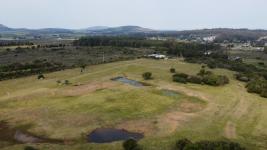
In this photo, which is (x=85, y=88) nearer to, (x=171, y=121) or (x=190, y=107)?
(x=190, y=107)

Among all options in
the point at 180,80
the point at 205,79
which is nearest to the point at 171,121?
the point at 180,80

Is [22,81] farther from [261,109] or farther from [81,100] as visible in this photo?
[261,109]

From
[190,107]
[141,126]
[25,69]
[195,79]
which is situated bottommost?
[141,126]

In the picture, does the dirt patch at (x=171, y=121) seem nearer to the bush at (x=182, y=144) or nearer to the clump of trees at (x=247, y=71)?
the bush at (x=182, y=144)

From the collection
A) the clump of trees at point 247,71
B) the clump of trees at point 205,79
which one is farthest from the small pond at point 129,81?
the clump of trees at point 247,71

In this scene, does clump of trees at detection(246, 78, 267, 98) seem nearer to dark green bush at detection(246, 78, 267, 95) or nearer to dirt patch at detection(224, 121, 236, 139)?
dark green bush at detection(246, 78, 267, 95)

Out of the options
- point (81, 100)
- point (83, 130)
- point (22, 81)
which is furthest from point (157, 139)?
point (22, 81)

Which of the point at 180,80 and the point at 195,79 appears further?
the point at 195,79
